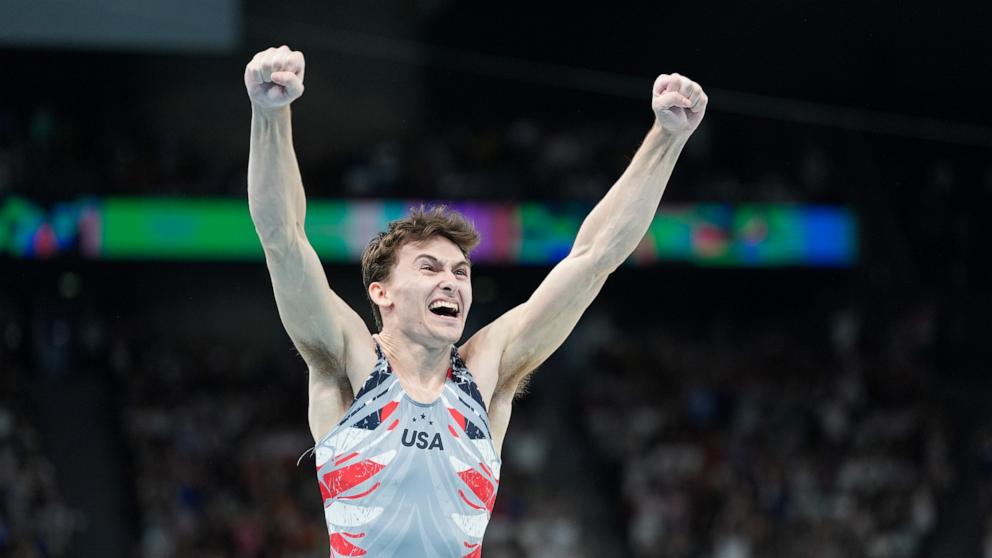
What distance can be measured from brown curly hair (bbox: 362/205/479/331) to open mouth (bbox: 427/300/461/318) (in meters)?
0.27

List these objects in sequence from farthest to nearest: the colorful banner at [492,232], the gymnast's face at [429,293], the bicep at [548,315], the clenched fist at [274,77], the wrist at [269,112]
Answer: the colorful banner at [492,232], the bicep at [548,315], the gymnast's face at [429,293], the wrist at [269,112], the clenched fist at [274,77]

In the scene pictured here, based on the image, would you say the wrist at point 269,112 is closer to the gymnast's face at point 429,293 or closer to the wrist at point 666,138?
the gymnast's face at point 429,293

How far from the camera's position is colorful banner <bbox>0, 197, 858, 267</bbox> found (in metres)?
21.9

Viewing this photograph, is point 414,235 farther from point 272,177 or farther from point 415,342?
point 272,177

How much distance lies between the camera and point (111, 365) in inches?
863

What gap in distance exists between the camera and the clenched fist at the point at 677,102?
4.96 metres

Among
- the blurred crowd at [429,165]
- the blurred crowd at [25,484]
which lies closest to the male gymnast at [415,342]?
the blurred crowd at [25,484]

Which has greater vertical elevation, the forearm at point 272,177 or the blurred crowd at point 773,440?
the forearm at point 272,177

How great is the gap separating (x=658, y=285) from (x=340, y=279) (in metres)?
5.90

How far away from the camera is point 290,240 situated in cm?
457

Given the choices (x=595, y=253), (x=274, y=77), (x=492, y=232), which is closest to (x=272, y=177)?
(x=274, y=77)

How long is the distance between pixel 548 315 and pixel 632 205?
562 mm

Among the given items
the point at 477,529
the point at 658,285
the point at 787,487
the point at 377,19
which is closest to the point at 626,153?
the point at 658,285

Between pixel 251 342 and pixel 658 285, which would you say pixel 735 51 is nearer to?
pixel 658 285
